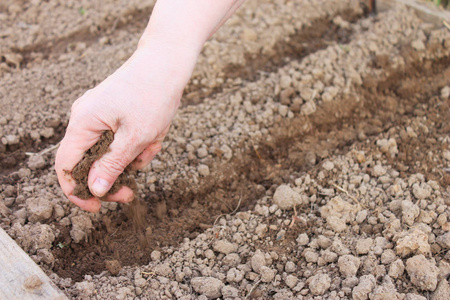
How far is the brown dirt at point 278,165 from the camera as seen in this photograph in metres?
2.17

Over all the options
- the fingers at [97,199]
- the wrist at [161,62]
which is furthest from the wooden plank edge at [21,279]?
the wrist at [161,62]

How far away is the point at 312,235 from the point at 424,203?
1.91ft

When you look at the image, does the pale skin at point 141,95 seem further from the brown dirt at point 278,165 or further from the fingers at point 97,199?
the brown dirt at point 278,165

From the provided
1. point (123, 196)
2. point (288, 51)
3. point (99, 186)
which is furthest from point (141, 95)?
point (288, 51)

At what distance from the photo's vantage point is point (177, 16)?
5.85 feet

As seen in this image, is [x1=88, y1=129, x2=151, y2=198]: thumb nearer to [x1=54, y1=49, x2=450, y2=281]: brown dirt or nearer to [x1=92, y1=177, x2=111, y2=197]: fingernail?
[x1=92, y1=177, x2=111, y2=197]: fingernail

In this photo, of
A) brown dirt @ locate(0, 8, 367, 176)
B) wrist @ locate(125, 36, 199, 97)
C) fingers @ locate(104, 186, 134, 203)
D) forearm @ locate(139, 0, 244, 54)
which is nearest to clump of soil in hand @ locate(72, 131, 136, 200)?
fingers @ locate(104, 186, 134, 203)

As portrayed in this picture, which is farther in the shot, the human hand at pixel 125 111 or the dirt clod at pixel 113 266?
the dirt clod at pixel 113 266

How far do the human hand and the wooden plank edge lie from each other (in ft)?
1.16

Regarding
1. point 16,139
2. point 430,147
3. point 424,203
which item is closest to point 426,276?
point 424,203

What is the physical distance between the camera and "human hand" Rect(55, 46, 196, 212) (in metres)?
1.72

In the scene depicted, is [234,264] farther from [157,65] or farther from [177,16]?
[177,16]

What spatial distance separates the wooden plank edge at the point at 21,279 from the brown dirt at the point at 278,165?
219mm

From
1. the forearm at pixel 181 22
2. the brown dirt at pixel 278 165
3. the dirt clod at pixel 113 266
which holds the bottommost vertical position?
the brown dirt at pixel 278 165
